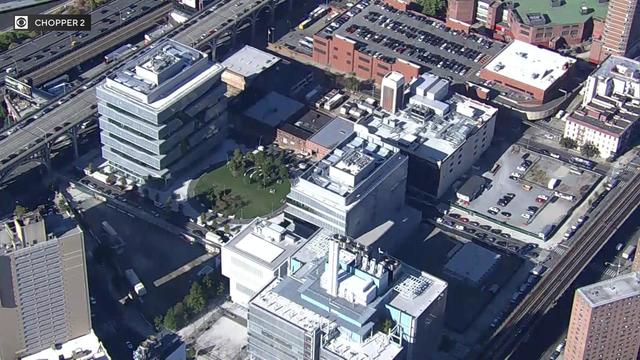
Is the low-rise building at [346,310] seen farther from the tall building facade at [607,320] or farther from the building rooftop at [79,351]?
the building rooftop at [79,351]

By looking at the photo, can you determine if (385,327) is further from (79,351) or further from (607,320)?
(79,351)

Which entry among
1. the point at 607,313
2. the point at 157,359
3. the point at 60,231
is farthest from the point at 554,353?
the point at 60,231

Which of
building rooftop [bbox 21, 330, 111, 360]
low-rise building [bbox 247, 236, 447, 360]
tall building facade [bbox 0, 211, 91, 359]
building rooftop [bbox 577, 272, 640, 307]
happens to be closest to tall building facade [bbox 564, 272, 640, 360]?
building rooftop [bbox 577, 272, 640, 307]

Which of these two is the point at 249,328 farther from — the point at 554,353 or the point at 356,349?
the point at 554,353

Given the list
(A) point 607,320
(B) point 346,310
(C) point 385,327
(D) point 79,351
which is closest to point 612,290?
(A) point 607,320

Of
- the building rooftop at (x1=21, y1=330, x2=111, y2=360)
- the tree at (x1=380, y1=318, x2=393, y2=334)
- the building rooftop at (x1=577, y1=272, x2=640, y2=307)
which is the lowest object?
the building rooftop at (x1=21, y1=330, x2=111, y2=360)

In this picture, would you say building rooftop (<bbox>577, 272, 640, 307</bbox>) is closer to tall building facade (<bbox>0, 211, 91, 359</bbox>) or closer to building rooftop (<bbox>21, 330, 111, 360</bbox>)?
building rooftop (<bbox>21, 330, 111, 360</bbox>)

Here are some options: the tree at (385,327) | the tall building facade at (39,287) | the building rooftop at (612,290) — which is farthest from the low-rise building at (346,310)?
the tall building facade at (39,287)
